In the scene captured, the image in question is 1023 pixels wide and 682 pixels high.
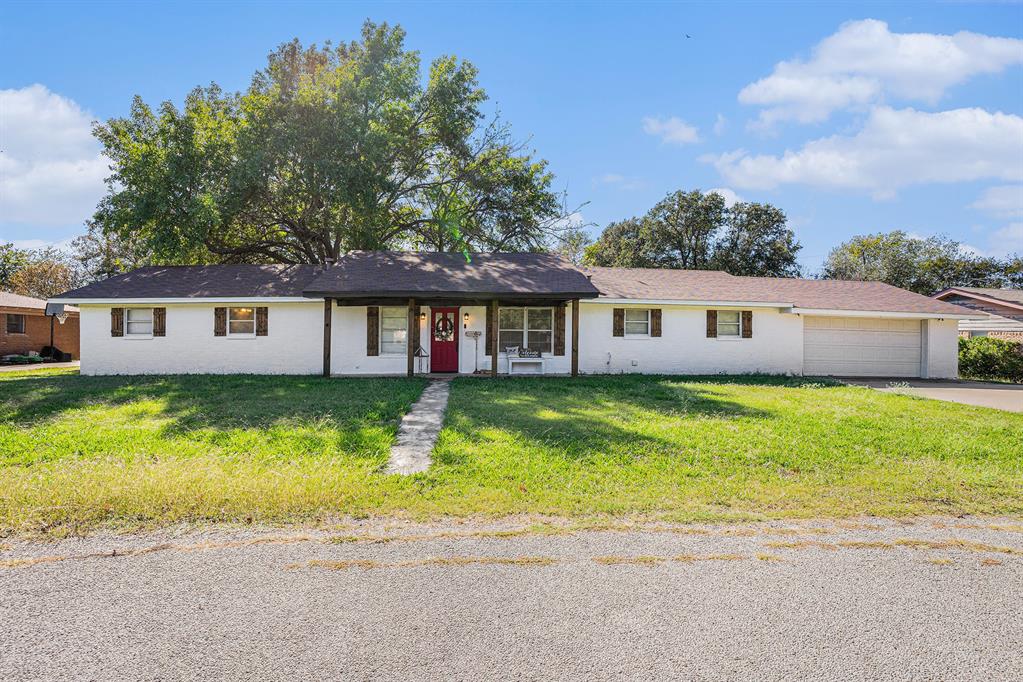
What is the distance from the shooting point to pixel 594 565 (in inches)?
152

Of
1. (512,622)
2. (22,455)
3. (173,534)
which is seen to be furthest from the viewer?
(22,455)

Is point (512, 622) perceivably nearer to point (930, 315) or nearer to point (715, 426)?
point (715, 426)

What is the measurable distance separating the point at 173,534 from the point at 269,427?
399 cm

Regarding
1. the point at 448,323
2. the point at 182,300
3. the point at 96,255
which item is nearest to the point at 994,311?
the point at 448,323

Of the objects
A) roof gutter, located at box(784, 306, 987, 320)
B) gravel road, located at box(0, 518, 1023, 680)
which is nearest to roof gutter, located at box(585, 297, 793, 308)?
roof gutter, located at box(784, 306, 987, 320)

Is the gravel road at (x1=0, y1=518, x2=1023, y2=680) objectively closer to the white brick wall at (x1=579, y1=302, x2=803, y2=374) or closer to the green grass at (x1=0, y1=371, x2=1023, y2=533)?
the green grass at (x1=0, y1=371, x2=1023, y2=533)

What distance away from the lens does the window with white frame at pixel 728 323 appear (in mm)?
17859

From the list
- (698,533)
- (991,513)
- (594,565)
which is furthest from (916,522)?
(594,565)

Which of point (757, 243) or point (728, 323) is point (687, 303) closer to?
point (728, 323)

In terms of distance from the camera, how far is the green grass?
16.6ft

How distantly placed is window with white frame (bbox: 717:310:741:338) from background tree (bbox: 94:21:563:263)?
7959 mm

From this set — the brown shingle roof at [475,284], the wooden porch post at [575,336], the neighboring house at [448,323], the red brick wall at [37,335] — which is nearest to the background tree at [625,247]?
the brown shingle roof at [475,284]

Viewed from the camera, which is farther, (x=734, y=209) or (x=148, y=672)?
(x=734, y=209)

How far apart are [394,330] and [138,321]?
800 cm
